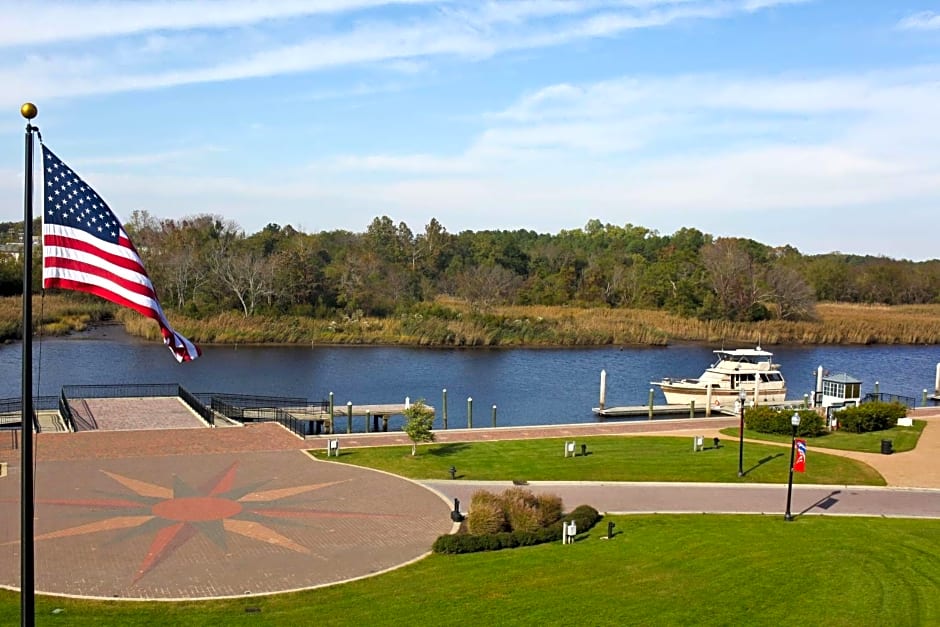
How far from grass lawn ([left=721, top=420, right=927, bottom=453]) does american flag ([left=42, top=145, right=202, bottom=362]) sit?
1106 inches

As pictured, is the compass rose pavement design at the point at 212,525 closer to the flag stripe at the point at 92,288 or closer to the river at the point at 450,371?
the flag stripe at the point at 92,288

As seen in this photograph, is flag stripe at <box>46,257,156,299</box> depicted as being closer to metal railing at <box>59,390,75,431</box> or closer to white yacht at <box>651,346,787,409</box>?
metal railing at <box>59,390,75,431</box>

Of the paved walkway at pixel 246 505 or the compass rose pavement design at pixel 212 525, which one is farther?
the paved walkway at pixel 246 505

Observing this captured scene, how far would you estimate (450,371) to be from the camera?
64750 millimetres

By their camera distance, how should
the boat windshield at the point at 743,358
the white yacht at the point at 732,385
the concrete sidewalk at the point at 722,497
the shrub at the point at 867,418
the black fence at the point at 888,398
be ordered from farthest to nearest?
the boat windshield at the point at 743,358, the white yacht at the point at 732,385, the black fence at the point at 888,398, the shrub at the point at 867,418, the concrete sidewalk at the point at 722,497

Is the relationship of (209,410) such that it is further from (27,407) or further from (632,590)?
(27,407)

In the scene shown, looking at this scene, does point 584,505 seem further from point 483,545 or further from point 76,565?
point 76,565

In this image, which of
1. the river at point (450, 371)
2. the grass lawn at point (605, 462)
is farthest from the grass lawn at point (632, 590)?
the river at point (450, 371)

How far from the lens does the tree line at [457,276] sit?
90000 millimetres

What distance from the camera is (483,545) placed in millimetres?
21344

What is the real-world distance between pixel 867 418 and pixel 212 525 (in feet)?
87.2

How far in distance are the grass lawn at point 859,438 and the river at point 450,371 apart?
12.6m

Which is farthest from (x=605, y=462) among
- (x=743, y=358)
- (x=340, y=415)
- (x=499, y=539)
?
(x=743, y=358)

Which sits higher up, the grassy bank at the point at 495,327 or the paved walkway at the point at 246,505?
the grassy bank at the point at 495,327
